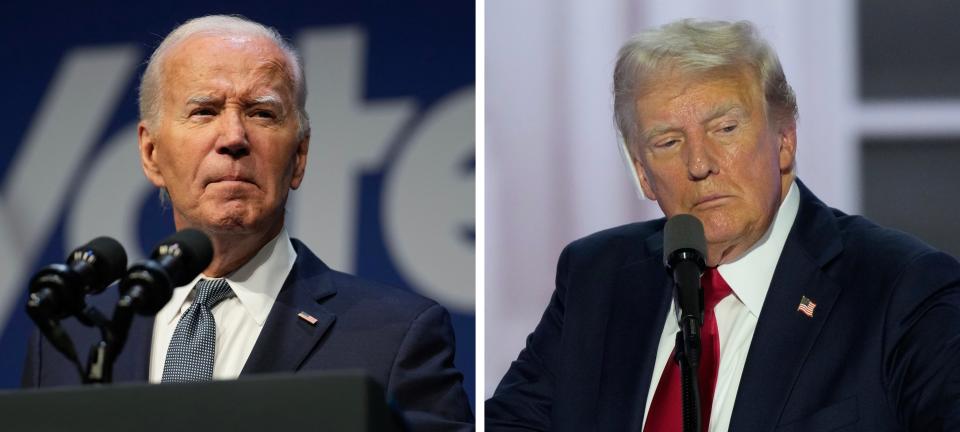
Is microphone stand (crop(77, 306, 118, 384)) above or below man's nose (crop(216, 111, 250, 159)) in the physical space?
below

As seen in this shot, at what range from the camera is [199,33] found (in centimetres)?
344

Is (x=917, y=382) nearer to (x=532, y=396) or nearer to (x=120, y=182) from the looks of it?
(x=532, y=396)

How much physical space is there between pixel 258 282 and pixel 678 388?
3.48 ft

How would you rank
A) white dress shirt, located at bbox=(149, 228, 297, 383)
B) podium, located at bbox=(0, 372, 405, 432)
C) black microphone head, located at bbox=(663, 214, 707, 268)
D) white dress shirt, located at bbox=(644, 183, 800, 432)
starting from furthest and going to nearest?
white dress shirt, located at bbox=(149, 228, 297, 383) → white dress shirt, located at bbox=(644, 183, 800, 432) → black microphone head, located at bbox=(663, 214, 707, 268) → podium, located at bbox=(0, 372, 405, 432)

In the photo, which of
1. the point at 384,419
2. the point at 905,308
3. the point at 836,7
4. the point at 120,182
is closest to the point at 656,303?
the point at 905,308

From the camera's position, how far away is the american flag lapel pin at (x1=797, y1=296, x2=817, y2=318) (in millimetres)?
2842

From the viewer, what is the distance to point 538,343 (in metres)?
3.25

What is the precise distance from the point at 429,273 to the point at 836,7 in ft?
4.69

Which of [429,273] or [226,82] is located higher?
[226,82]

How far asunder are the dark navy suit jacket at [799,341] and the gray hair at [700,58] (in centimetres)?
26

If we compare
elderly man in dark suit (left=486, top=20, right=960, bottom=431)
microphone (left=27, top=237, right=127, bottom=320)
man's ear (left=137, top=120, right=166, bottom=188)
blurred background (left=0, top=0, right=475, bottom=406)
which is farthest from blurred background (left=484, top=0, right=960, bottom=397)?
microphone (left=27, top=237, right=127, bottom=320)

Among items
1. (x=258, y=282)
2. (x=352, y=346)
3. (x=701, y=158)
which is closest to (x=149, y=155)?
(x=258, y=282)

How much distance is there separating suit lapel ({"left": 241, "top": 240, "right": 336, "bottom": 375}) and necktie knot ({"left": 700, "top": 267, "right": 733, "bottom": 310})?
2.87 ft

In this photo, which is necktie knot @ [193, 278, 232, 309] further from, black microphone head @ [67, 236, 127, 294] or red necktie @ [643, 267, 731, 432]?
red necktie @ [643, 267, 731, 432]
